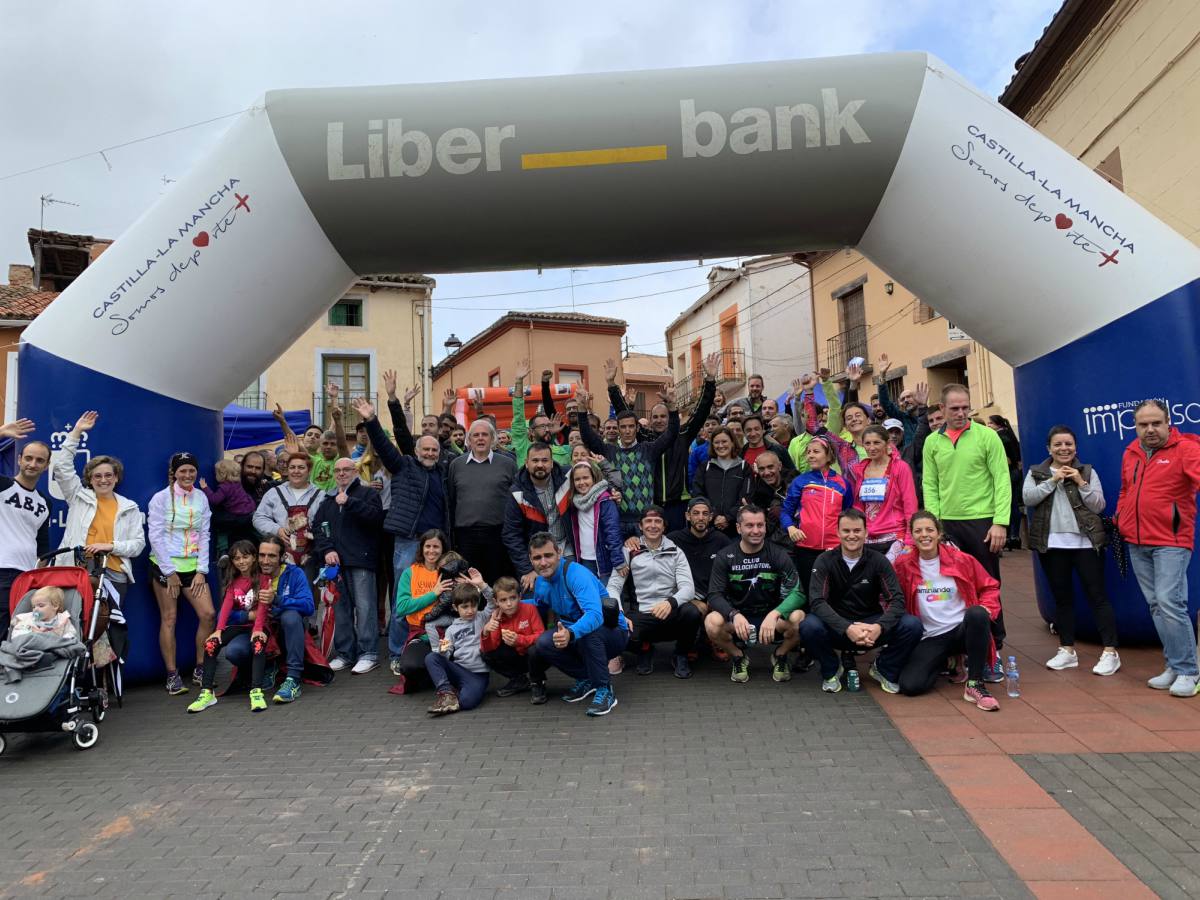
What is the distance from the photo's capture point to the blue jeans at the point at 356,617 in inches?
247

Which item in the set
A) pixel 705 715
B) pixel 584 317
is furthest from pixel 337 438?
pixel 584 317

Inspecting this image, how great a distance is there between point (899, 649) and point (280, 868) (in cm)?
375

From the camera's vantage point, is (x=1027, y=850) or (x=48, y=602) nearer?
(x=1027, y=850)

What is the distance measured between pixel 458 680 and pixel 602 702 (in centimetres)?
100

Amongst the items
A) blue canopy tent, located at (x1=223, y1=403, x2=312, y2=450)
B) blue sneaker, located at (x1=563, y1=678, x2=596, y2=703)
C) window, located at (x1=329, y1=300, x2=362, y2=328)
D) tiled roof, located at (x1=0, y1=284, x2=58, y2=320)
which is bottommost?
blue sneaker, located at (x1=563, y1=678, x2=596, y2=703)

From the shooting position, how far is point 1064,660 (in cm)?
525

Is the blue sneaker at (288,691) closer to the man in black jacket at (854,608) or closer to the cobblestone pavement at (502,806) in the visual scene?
the cobblestone pavement at (502,806)

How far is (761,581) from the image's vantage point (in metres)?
5.50

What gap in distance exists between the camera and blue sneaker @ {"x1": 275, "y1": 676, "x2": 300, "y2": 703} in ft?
17.6

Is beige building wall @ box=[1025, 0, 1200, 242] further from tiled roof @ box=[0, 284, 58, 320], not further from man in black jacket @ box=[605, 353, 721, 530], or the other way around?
tiled roof @ box=[0, 284, 58, 320]

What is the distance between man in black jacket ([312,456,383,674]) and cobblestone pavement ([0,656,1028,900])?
120cm

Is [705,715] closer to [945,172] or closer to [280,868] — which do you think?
[280,868]

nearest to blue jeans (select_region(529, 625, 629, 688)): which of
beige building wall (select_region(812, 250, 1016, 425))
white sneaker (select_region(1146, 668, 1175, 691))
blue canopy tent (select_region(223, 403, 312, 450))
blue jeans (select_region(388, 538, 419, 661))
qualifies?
blue jeans (select_region(388, 538, 419, 661))

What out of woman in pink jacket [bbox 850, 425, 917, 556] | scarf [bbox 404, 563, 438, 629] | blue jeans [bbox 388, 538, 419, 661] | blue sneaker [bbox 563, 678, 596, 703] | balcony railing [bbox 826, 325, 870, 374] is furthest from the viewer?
balcony railing [bbox 826, 325, 870, 374]
